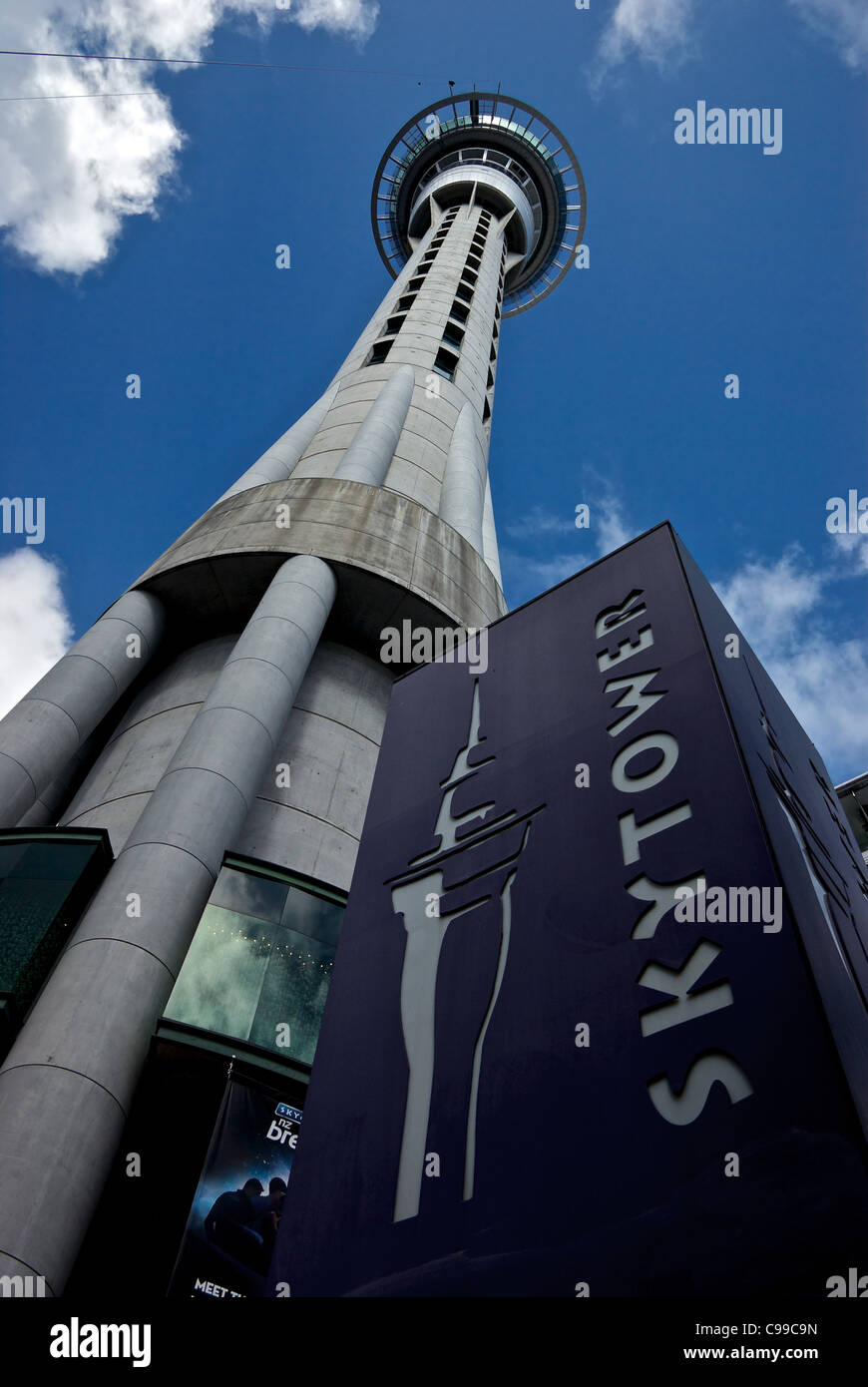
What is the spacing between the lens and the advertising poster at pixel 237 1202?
8766 millimetres

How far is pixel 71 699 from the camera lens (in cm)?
1593

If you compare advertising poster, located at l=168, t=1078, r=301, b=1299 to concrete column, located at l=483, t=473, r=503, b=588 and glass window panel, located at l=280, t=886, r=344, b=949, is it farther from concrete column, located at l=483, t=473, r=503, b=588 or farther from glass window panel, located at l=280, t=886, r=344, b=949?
concrete column, located at l=483, t=473, r=503, b=588

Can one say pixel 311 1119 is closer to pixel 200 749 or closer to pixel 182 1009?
pixel 182 1009

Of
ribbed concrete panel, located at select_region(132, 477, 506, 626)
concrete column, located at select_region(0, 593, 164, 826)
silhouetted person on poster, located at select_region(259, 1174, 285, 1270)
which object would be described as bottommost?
silhouetted person on poster, located at select_region(259, 1174, 285, 1270)

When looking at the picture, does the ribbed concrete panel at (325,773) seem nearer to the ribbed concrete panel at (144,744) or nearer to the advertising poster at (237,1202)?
the ribbed concrete panel at (144,744)

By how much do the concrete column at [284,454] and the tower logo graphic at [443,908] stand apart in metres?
17.7

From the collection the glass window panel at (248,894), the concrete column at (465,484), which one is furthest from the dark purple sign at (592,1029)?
the concrete column at (465,484)

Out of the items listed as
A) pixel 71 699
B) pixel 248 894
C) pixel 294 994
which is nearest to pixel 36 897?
pixel 248 894

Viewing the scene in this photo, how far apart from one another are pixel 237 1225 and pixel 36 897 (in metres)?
5.17

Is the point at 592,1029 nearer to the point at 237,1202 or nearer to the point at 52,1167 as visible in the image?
the point at 237,1202

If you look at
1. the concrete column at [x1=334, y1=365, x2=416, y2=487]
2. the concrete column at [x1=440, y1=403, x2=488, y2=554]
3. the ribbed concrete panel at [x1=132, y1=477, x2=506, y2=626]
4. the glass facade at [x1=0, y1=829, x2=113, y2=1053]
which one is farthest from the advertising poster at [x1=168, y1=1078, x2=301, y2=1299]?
the concrete column at [x1=440, y1=403, x2=488, y2=554]

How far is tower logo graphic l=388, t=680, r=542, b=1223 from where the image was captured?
4305mm

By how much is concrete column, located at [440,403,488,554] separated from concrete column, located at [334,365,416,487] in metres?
1.89
